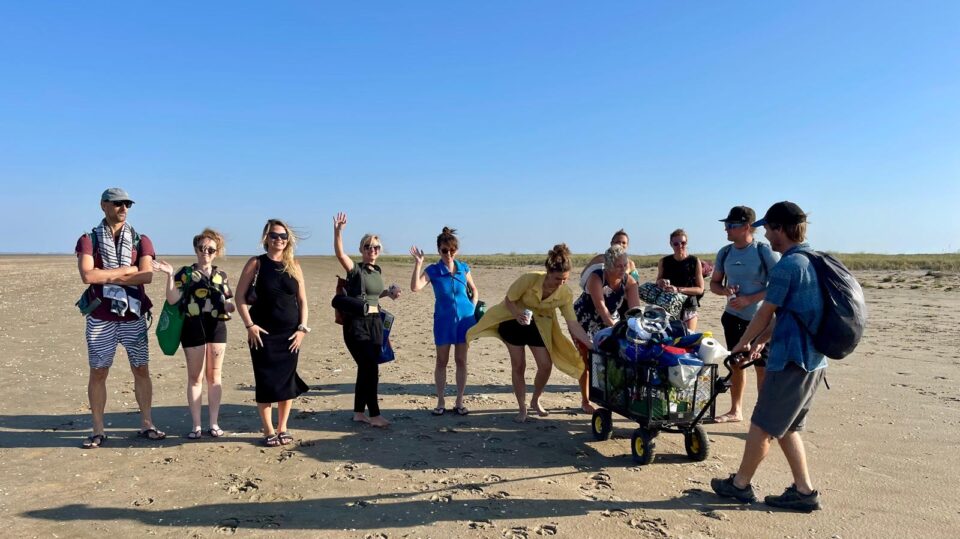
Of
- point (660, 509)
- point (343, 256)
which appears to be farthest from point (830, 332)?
point (343, 256)

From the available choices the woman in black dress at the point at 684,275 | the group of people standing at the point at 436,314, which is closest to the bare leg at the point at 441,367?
the group of people standing at the point at 436,314

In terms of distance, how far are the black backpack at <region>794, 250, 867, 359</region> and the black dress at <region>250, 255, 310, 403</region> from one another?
14.7 ft

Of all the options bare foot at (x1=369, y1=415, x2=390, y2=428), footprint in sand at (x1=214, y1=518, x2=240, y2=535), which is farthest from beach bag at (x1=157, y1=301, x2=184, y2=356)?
footprint in sand at (x1=214, y1=518, x2=240, y2=535)

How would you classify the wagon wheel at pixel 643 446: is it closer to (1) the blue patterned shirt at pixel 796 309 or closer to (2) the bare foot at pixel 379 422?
(1) the blue patterned shirt at pixel 796 309

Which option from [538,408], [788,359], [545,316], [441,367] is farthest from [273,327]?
[788,359]

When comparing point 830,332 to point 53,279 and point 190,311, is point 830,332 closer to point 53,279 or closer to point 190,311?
point 190,311

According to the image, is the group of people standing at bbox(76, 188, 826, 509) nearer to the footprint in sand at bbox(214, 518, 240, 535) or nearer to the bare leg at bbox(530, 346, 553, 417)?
the bare leg at bbox(530, 346, 553, 417)

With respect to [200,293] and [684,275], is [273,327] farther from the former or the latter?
[684,275]

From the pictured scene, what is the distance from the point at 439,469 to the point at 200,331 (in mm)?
2745

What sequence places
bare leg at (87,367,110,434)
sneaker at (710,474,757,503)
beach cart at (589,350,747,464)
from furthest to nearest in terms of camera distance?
bare leg at (87,367,110,434), beach cart at (589,350,747,464), sneaker at (710,474,757,503)

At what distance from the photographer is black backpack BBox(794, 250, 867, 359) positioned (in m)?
4.01

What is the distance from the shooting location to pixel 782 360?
4219 millimetres

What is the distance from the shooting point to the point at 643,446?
5.29m

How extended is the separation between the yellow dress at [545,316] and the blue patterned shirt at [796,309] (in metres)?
2.28
